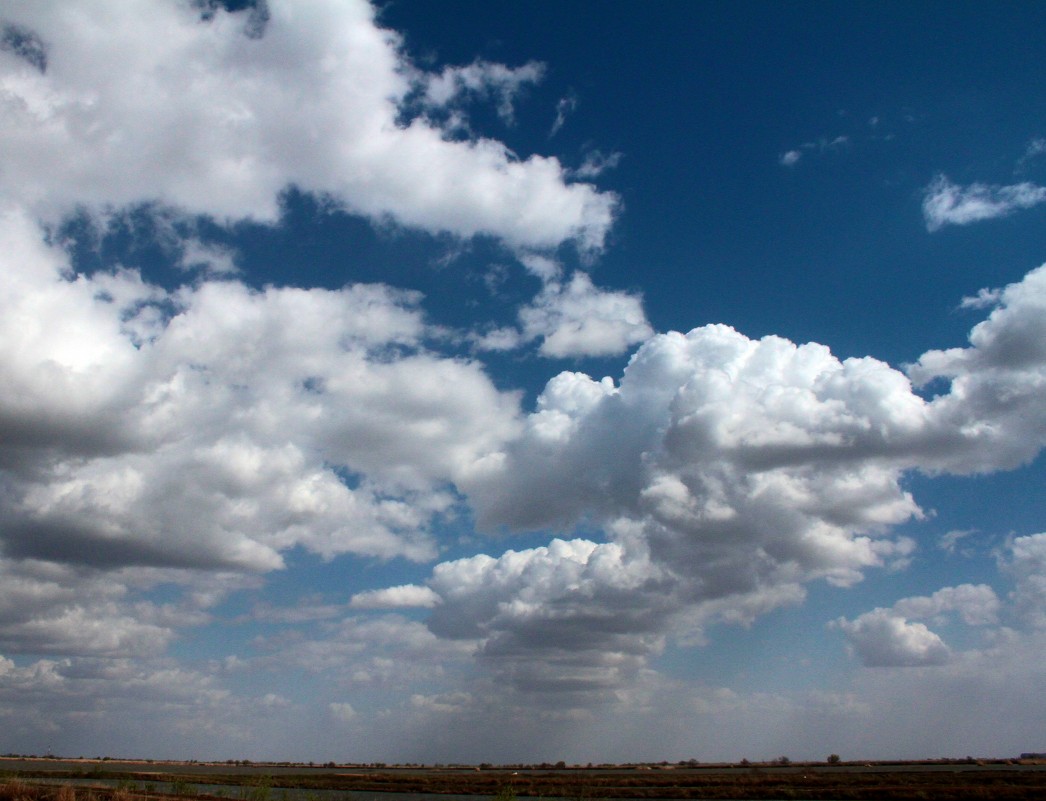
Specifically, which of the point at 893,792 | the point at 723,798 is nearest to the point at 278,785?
the point at 723,798

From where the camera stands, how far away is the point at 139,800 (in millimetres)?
79625

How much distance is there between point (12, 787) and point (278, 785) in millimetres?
71963

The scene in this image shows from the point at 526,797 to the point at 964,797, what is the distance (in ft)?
195

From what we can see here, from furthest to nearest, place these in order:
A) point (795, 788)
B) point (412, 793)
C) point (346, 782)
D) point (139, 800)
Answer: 1. point (346, 782)
2. point (412, 793)
3. point (795, 788)
4. point (139, 800)

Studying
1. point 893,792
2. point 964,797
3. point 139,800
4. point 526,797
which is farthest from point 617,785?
point 139,800

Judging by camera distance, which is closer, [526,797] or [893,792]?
[893,792]

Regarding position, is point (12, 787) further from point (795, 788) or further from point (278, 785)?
point (795, 788)

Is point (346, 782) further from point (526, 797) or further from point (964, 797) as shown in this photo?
point (964, 797)

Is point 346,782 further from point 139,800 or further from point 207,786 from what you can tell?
point 139,800

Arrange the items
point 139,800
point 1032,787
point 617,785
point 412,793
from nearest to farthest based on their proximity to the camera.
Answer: point 139,800 → point 1032,787 → point 412,793 → point 617,785

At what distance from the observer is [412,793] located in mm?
131125

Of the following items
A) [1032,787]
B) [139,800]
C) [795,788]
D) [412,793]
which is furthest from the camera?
[412,793]

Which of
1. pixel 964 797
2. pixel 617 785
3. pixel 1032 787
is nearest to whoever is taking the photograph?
pixel 964 797

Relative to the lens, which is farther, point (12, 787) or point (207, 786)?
point (207, 786)
